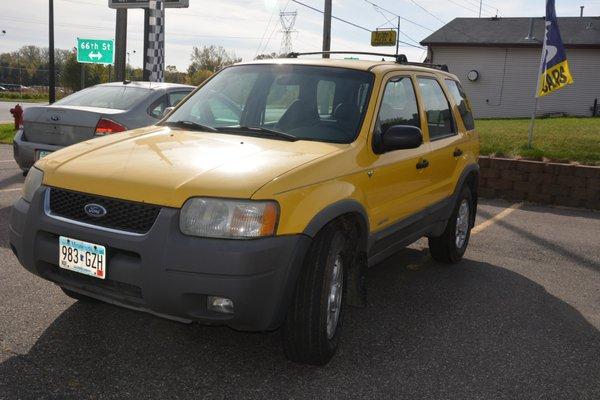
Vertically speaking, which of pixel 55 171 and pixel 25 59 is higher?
pixel 25 59

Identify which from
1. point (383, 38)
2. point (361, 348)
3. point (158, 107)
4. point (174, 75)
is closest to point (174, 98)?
point (158, 107)

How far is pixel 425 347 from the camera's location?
378cm

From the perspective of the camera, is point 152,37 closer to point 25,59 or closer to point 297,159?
point 297,159

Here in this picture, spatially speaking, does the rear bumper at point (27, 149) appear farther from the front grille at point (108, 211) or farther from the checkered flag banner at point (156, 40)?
the checkered flag banner at point (156, 40)

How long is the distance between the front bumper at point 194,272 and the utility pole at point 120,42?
14.3 meters

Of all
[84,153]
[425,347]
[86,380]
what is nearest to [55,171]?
[84,153]

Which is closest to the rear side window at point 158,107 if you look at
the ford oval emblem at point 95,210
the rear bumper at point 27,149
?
the rear bumper at point 27,149

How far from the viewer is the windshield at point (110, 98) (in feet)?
24.7

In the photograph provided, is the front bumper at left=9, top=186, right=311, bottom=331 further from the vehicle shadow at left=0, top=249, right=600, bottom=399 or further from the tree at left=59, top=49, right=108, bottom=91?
the tree at left=59, top=49, right=108, bottom=91

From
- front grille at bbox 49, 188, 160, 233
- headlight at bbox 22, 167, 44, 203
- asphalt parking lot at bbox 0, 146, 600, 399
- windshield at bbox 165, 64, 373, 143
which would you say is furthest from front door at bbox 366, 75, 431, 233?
headlight at bbox 22, 167, 44, 203

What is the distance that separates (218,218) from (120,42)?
14893 millimetres

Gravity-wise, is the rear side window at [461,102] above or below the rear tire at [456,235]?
above

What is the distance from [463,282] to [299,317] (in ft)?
8.30

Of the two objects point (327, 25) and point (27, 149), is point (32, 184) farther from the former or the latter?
point (327, 25)
